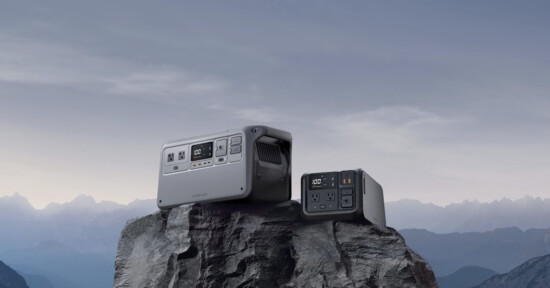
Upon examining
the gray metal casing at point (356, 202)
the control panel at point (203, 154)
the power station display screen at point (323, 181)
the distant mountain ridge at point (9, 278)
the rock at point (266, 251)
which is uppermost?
the control panel at point (203, 154)

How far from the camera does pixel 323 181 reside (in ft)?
22.6

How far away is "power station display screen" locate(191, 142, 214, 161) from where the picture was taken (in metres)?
7.20

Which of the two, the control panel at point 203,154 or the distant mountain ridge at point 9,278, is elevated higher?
the control panel at point 203,154

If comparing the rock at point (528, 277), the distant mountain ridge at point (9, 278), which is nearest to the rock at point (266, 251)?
the rock at point (528, 277)

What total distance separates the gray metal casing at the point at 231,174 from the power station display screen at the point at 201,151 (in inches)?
1.7

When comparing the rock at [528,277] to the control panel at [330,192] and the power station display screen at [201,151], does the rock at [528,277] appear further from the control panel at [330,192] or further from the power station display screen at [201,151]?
the power station display screen at [201,151]

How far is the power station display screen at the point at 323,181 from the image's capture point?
22.5ft

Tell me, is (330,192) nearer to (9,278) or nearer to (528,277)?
(528,277)

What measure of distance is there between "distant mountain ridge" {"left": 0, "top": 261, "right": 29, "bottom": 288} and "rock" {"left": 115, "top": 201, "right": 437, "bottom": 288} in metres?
92.3

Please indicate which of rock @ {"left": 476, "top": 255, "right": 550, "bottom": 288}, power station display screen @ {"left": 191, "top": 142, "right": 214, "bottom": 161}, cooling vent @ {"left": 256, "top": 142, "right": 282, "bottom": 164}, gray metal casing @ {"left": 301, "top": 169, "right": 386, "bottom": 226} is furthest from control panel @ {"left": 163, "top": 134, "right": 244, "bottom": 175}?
rock @ {"left": 476, "top": 255, "right": 550, "bottom": 288}

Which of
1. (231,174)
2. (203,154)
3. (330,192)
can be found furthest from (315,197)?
(203,154)

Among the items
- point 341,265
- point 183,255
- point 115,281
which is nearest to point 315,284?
point 341,265

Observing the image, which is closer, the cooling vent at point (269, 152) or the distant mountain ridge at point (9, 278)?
the cooling vent at point (269, 152)

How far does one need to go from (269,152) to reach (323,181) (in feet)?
2.44
